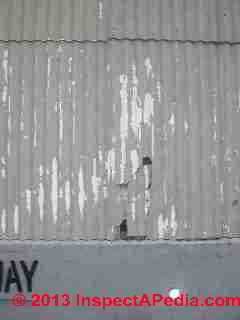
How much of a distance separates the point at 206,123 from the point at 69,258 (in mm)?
1962

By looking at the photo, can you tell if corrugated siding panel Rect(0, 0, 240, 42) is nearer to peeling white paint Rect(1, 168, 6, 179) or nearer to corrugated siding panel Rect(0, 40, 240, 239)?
corrugated siding panel Rect(0, 40, 240, 239)

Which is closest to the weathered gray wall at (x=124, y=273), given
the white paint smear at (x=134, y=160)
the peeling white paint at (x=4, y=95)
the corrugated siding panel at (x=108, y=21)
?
the white paint smear at (x=134, y=160)

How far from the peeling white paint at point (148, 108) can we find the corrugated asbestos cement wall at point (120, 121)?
0.01 meters

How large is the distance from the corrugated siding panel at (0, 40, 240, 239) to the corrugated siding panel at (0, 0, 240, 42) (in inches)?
4.4

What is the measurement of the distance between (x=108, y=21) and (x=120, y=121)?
42.4 inches

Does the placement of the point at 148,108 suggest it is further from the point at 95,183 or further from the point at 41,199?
the point at 41,199

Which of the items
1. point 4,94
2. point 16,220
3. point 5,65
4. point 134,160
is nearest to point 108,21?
point 5,65

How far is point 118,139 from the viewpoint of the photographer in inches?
206

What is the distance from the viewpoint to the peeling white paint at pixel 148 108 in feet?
17.3

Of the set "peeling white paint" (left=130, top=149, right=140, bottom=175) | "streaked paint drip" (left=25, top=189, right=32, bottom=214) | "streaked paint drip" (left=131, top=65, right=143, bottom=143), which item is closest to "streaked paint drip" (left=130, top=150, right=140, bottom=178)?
"peeling white paint" (left=130, top=149, right=140, bottom=175)

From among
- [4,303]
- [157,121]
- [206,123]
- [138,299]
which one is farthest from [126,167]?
[4,303]

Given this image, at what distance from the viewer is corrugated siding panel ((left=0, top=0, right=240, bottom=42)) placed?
17.5 ft

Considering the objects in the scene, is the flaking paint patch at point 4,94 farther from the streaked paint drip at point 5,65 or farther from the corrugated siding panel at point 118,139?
the streaked paint drip at point 5,65

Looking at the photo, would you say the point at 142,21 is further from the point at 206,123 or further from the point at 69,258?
the point at 69,258
